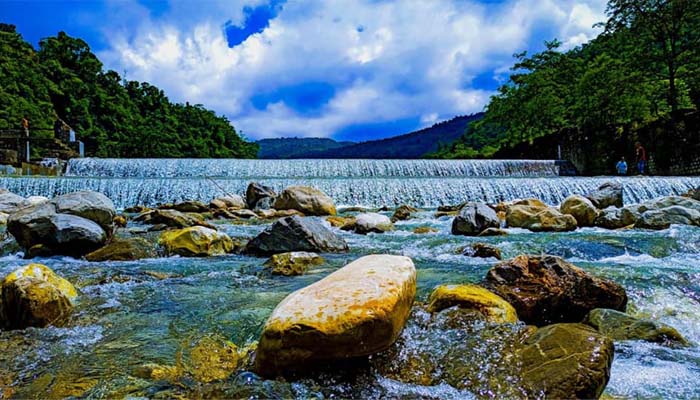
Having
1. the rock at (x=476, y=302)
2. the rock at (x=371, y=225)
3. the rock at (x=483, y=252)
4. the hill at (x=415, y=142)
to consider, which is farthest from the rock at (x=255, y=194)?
the hill at (x=415, y=142)

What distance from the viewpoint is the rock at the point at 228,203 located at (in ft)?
39.3

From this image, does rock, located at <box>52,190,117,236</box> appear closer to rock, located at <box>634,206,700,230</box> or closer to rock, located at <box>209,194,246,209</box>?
rock, located at <box>209,194,246,209</box>

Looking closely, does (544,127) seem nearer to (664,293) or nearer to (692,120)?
(692,120)

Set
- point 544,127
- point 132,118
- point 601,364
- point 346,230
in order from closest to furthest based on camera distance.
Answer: point 601,364 < point 346,230 < point 544,127 < point 132,118

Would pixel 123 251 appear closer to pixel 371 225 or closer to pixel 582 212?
pixel 371 225

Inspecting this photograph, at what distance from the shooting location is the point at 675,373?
104 inches

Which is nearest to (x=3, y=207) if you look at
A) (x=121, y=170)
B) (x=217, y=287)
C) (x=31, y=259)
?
(x=31, y=259)

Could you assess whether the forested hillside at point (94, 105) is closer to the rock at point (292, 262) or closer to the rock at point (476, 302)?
the rock at point (292, 262)

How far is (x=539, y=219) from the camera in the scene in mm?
8914

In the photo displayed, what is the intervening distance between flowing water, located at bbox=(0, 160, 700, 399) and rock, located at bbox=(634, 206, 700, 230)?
41 centimetres

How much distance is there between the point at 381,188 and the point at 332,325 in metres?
12.3

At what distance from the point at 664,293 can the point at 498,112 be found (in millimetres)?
30513

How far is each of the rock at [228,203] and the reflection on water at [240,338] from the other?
5.95 meters

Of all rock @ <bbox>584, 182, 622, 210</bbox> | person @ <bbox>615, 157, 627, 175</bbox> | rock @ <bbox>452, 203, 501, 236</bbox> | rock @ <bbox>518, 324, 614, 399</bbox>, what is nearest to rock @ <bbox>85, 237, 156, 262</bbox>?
rock @ <bbox>452, 203, 501, 236</bbox>
